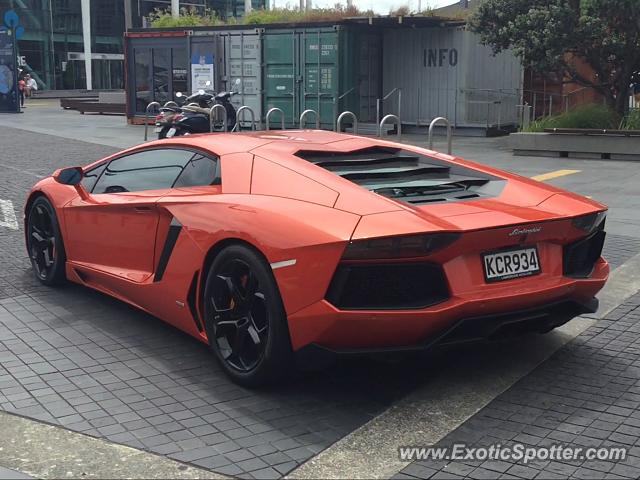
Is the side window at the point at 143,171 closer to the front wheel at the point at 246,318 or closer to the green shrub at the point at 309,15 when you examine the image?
the front wheel at the point at 246,318

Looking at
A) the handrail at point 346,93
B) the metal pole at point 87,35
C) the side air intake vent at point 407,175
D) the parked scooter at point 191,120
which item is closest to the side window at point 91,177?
the side air intake vent at point 407,175

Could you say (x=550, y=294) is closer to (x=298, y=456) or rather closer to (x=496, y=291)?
(x=496, y=291)

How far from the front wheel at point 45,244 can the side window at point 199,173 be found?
1.53 metres

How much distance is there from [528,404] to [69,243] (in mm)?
3558

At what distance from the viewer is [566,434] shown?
12.5 feet

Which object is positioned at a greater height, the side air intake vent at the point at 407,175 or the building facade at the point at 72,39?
the building facade at the point at 72,39

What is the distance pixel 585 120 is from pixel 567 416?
14.7 metres

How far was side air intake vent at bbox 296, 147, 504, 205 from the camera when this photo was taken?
15.3ft

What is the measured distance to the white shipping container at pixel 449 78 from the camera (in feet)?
75.3

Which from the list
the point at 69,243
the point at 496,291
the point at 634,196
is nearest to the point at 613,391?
the point at 496,291

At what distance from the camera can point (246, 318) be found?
4.39 meters

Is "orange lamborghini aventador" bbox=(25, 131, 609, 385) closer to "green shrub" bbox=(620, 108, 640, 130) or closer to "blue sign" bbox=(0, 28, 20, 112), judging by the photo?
"green shrub" bbox=(620, 108, 640, 130)

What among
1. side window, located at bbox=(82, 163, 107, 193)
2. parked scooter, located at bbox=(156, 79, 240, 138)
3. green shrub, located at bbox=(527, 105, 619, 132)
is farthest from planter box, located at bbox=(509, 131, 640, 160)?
side window, located at bbox=(82, 163, 107, 193)

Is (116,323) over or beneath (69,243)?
beneath
